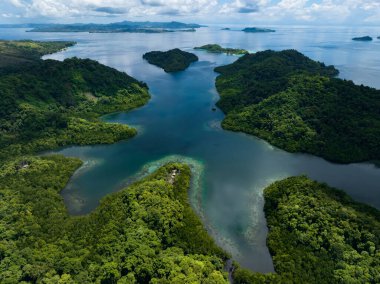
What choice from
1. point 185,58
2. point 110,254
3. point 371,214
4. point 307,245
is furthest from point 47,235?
point 185,58

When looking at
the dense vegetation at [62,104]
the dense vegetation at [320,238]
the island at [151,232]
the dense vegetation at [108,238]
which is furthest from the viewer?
the dense vegetation at [62,104]

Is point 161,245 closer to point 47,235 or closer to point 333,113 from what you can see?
point 47,235

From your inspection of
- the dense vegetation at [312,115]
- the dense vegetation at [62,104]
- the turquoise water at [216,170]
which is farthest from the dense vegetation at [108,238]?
the dense vegetation at [312,115]

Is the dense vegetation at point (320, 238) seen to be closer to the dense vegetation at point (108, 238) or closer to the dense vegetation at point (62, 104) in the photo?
the dense vegetation at point (108, 238)

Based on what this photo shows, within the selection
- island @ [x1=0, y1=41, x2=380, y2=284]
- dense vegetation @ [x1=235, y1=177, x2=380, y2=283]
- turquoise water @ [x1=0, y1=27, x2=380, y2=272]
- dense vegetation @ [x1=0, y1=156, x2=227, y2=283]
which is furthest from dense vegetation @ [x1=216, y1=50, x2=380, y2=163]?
dense vegetation @ [x1=0, y1=156, x2=227, y2=283]

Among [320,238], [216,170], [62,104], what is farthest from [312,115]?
[62,104]

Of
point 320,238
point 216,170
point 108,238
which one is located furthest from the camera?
point 216,170

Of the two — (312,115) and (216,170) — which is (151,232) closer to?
(216,170)
